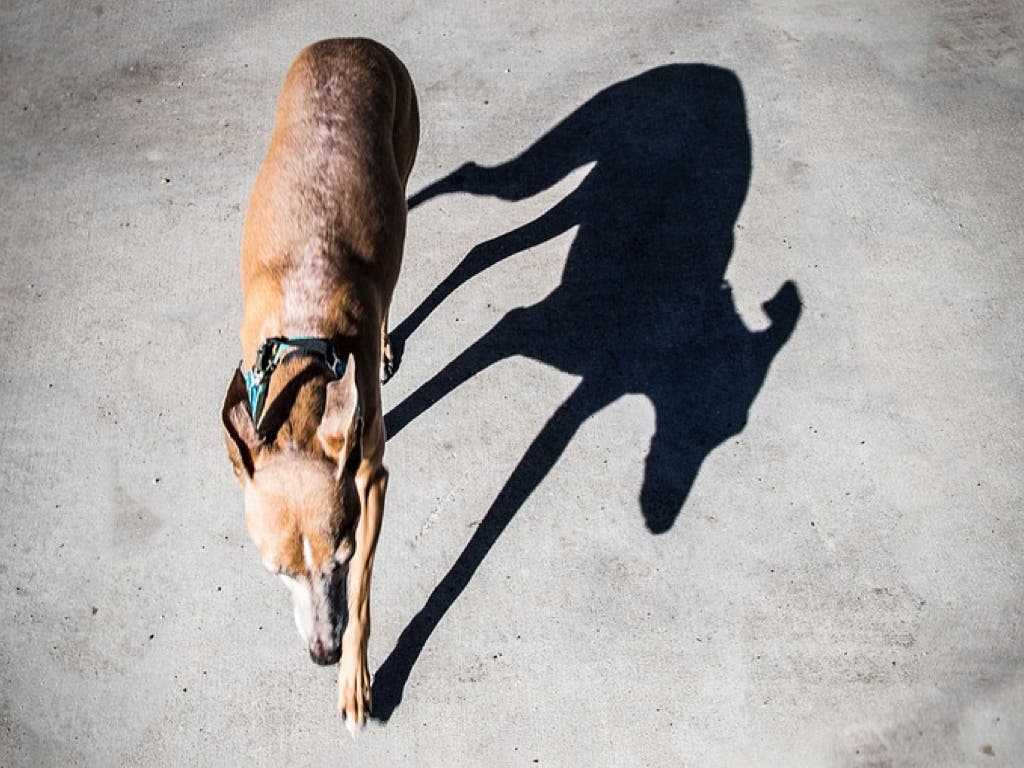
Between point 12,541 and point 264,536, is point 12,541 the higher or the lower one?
the lower one

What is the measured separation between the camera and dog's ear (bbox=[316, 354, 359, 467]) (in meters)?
3.44

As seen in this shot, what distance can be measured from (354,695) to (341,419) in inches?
72.7

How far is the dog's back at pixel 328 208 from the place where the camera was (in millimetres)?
4098

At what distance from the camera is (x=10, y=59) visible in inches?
259

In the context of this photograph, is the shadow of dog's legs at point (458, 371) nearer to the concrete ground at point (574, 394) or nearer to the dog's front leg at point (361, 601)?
the concrete ground at point (574, 394)

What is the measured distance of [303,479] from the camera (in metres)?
3.47

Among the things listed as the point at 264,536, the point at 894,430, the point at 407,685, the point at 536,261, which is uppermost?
the point at 264,536

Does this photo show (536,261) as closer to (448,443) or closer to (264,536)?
(448,443)

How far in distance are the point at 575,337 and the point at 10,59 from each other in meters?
4.92

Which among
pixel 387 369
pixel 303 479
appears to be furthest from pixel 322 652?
pixel 387 369

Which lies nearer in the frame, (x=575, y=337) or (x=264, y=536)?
(x=264, y=536)

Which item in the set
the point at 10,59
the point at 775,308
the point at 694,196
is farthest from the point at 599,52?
the point at 10,59

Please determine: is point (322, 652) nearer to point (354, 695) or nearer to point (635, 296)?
point (354, 695)

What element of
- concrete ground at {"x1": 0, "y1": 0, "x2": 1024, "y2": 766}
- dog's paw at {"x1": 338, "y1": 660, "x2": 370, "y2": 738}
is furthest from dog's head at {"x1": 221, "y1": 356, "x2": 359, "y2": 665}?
concrete ground at {"x1": 0, "y1": 0, "x2": 1024, "y2": 766}
